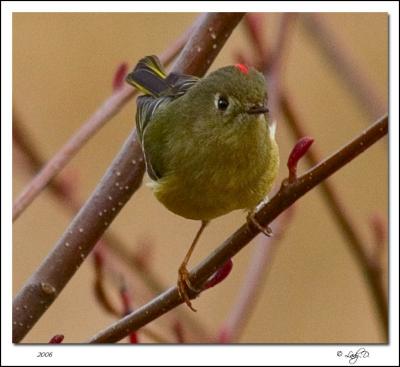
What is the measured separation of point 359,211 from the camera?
146 cm

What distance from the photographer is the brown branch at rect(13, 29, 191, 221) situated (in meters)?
1.20

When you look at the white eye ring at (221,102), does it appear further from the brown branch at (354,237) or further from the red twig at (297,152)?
the red twig at (297,152)

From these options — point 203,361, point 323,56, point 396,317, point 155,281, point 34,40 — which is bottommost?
point 396,317

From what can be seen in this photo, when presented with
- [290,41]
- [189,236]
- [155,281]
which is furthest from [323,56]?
[155,281]

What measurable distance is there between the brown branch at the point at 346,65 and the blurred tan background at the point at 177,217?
2 centimetres

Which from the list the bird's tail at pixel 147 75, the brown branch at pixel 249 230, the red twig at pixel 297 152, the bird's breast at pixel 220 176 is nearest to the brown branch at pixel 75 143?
the bird's tail at pixel 147 75

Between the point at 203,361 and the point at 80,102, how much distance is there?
0.59 metres

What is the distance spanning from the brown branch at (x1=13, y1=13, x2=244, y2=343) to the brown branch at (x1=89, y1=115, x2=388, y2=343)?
0.14 meters

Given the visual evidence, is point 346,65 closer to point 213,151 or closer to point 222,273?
point 213,151

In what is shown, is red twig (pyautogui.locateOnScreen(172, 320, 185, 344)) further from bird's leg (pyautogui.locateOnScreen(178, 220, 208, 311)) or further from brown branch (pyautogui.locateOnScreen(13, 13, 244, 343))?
brown branch (pyautogui.locateOnScreen(13, 13, 244, 343))

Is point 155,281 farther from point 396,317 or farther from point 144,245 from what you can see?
point 396,317

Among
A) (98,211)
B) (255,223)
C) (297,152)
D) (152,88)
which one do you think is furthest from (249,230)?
(152,88)

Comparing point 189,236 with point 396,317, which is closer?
point 396,317

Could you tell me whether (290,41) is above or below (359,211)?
above
